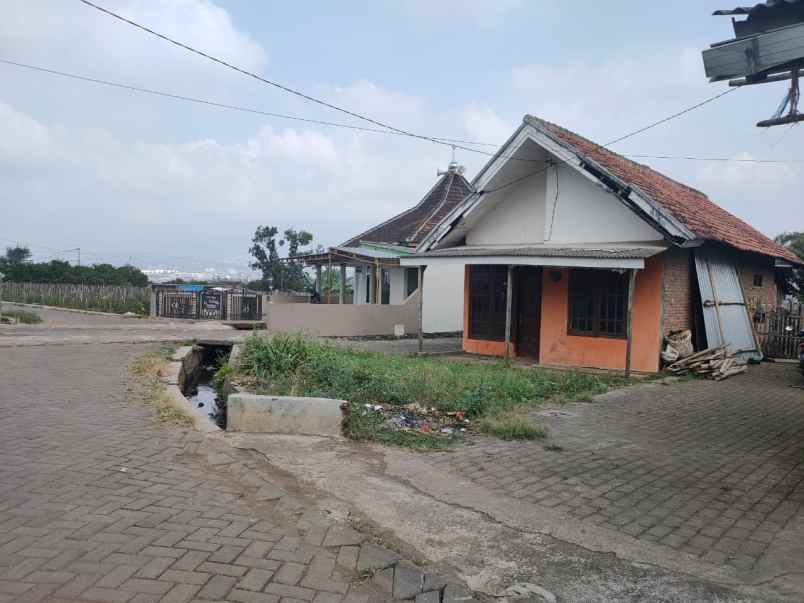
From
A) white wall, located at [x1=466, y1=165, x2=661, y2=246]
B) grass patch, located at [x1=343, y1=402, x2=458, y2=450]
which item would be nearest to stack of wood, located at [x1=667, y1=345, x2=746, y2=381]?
white wall, located at [x1=466, y1=165, x2=661, y2=246]

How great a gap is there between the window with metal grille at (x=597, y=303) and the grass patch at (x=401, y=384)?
4.99 ft

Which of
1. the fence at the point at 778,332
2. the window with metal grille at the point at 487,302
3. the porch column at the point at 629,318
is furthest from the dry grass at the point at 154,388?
the fence at the point at 778,332

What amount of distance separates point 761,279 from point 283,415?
49.3 feet

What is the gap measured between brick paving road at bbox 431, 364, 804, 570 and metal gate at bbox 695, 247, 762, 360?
4329 mm

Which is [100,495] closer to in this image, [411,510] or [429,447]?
[411,510]

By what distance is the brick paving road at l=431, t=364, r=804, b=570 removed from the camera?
14.5 feet

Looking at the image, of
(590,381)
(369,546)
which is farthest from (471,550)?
(590,381)

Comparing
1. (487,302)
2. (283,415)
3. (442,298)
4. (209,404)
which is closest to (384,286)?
(442,298)

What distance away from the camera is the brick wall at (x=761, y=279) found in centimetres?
1553

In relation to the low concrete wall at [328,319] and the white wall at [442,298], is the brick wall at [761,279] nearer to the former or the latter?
the white wall at [442,298]

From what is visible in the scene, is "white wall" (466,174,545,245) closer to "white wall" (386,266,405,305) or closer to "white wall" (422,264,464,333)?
"white wall" (422,264,464,333)

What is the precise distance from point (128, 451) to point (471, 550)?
3.50 meters

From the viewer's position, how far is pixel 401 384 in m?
8.62

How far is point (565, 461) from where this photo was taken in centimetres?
601
